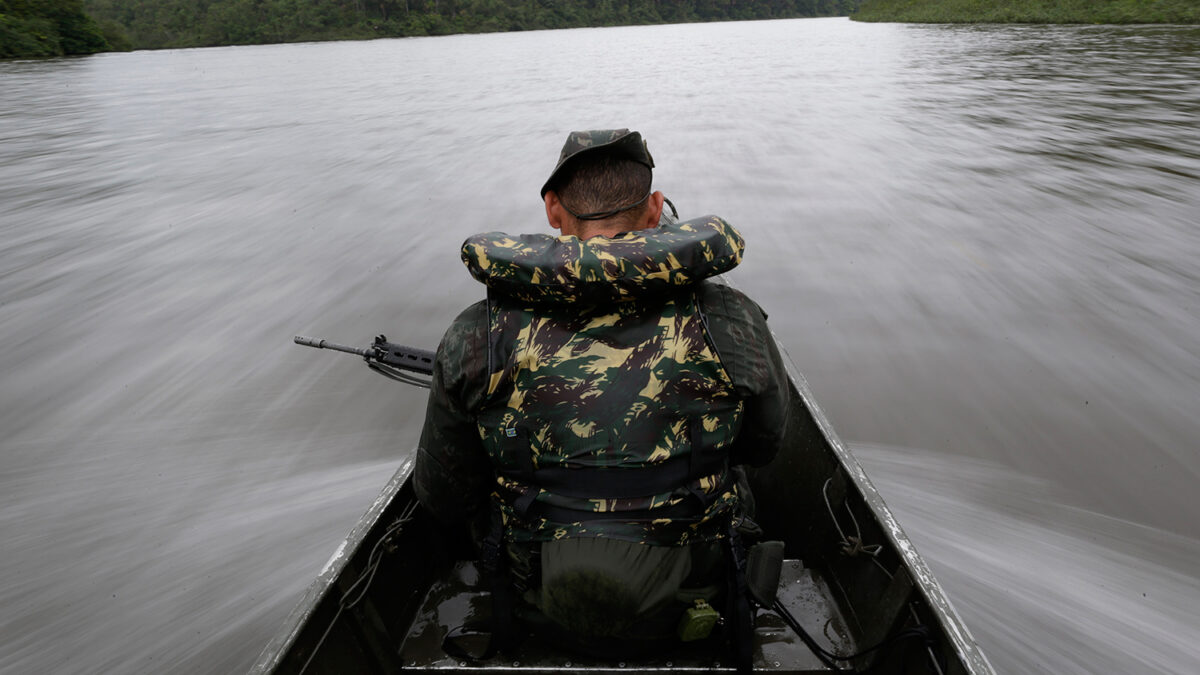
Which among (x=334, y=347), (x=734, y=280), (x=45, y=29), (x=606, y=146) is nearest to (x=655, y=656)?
(x=606, y=146)

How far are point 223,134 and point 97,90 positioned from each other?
13996 millimetres

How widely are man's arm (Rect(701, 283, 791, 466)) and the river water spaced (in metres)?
2.02

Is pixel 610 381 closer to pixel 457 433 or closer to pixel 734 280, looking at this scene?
pixel 457 433

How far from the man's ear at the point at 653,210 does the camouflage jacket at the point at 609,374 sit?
122 millimetres

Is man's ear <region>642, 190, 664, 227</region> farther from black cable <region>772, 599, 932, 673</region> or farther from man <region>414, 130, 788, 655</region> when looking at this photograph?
black cable <region>772, 599, 932, 673</region>

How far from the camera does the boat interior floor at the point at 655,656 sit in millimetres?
2133

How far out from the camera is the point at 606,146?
1.78m

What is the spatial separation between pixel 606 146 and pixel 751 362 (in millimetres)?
667

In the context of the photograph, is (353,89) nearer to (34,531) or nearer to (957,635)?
(34,531)

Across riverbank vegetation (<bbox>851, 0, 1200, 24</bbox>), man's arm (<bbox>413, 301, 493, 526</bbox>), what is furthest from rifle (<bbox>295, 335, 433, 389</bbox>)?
riverbank vegetation (<bbox>851, 0, 1200, 24</bbox>)

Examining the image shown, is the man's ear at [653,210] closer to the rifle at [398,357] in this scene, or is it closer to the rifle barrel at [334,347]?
the rifle at [398,357]

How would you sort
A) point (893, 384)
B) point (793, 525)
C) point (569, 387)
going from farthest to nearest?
point (893, 384) < point (793, 525) < point (569, 387)

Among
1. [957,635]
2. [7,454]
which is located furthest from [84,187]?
[957,635]

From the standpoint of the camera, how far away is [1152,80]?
15.9m
